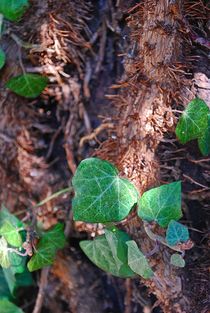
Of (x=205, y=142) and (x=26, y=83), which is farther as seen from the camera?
(x=26, y=83)

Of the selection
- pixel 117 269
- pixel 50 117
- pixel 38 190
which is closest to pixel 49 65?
pixel 50 117

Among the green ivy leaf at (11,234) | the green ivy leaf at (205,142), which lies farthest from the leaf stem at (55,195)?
the green ivy leaf at (205,142)

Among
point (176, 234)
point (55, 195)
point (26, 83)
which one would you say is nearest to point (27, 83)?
point (26, 83)

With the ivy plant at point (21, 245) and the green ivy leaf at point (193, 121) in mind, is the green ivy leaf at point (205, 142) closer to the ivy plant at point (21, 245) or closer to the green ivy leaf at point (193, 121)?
the green ivy leaf at point (193, 121)

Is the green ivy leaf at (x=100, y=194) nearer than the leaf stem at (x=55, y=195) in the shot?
Yes

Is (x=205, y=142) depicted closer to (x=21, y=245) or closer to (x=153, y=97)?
(x=153, y=97)

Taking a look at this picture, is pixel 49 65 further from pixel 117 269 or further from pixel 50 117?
pixel 117 269
